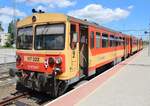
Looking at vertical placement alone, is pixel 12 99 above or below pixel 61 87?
below

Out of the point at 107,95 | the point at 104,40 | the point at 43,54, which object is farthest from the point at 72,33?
the point at 104,40

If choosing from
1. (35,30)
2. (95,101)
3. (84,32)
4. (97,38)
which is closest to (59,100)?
(95,101)

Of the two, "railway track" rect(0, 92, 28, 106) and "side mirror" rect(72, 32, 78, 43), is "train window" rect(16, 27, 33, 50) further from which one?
"railway track" rect(0, 92, 28, 106)

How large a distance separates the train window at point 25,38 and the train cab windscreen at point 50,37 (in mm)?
355

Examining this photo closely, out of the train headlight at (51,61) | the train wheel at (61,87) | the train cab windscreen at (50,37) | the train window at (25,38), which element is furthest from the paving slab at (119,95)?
the train window at (25,38)

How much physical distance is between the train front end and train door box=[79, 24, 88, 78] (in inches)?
63.7

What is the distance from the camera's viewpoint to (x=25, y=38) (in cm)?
1160

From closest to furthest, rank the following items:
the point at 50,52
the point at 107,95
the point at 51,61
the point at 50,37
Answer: the point at 107,95 < the point at 51,61 < the point at 50,52 < the point at 50,37

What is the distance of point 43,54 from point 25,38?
1.37 meters

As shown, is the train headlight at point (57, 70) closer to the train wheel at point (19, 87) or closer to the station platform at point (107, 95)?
the station platform at point (107, 95)

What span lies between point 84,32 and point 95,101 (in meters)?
4.57

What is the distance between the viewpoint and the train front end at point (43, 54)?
10.3 m

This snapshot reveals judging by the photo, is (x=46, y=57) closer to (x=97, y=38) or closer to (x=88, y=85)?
(x=88, y=85)

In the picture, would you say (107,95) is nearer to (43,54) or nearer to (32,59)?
(43,54)
